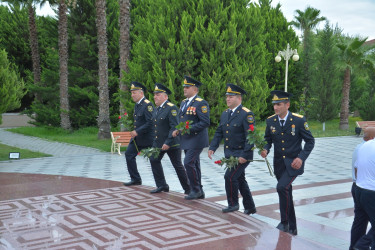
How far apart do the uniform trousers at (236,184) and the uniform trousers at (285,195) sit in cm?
72

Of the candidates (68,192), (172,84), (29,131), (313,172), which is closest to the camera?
(68,192)

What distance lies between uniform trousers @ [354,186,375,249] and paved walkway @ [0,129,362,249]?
0.39 m

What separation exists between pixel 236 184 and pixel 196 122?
1.45m

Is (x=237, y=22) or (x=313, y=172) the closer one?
(x=313, y=172)

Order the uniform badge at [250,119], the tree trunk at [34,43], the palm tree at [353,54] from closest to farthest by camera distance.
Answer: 1. the uniform badge at [250,119]
2. the tree trunk at [34,43]
3. the palm tree at [353,54]

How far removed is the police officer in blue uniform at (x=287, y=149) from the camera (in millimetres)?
5719

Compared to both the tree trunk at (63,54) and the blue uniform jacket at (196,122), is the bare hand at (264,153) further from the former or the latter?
the tree trunk at (63,54)

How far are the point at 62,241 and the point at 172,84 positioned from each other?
1147cm

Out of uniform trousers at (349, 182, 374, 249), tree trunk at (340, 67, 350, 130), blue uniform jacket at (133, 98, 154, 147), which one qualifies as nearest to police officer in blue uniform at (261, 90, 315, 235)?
uniform trousers at (349, 182, 374, 249)

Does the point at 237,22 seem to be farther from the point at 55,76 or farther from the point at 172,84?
the point at 55,76

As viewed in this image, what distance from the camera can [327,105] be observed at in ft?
95.8

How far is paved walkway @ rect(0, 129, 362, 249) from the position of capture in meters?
A: 6.46

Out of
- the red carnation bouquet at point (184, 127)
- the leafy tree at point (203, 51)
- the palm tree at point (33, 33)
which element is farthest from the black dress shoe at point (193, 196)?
the palm tree at point (33, 33)

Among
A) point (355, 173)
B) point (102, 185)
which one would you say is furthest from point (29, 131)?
point (355, 173)
